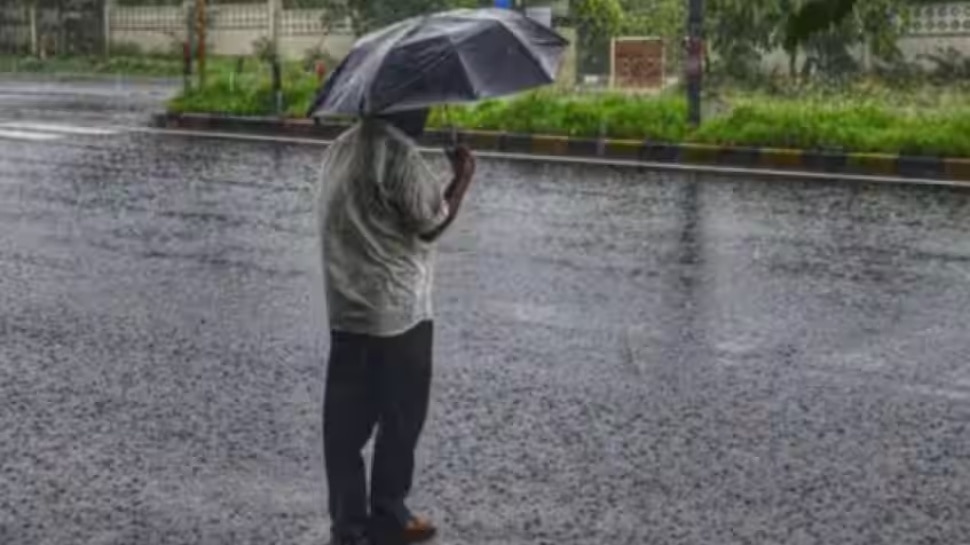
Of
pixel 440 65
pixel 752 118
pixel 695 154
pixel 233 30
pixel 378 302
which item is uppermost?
pixel 233 30

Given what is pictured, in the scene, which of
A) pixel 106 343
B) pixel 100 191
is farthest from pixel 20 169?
pixel 106 343

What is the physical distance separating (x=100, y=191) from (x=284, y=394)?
7369 mm

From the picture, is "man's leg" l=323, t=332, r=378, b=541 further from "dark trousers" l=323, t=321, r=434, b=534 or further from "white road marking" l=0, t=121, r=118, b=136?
"white road marking" l=0, t=121, r=118, b=136

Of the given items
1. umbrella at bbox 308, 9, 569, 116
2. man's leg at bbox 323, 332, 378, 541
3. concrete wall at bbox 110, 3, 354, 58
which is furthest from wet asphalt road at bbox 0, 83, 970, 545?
concrete wall at bbox 110, 3, 354, 58

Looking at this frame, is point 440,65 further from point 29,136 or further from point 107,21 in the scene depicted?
point 107,21

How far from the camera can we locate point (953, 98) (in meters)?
19.1

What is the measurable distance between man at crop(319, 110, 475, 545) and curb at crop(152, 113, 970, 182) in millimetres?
8779

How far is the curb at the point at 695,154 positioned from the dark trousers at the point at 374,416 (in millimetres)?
8757

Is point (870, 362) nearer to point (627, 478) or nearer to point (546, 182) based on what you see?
point (627, 478)

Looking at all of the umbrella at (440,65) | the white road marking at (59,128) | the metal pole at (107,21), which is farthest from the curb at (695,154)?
the metal pole at (107,21)

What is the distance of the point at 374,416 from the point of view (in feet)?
14.2

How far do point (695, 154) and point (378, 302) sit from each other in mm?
11933

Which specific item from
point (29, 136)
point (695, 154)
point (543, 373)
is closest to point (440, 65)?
point (543, 373)

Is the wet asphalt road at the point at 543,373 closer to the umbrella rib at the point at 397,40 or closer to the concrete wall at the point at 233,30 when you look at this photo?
the umbrella rib at the point at 397,40
